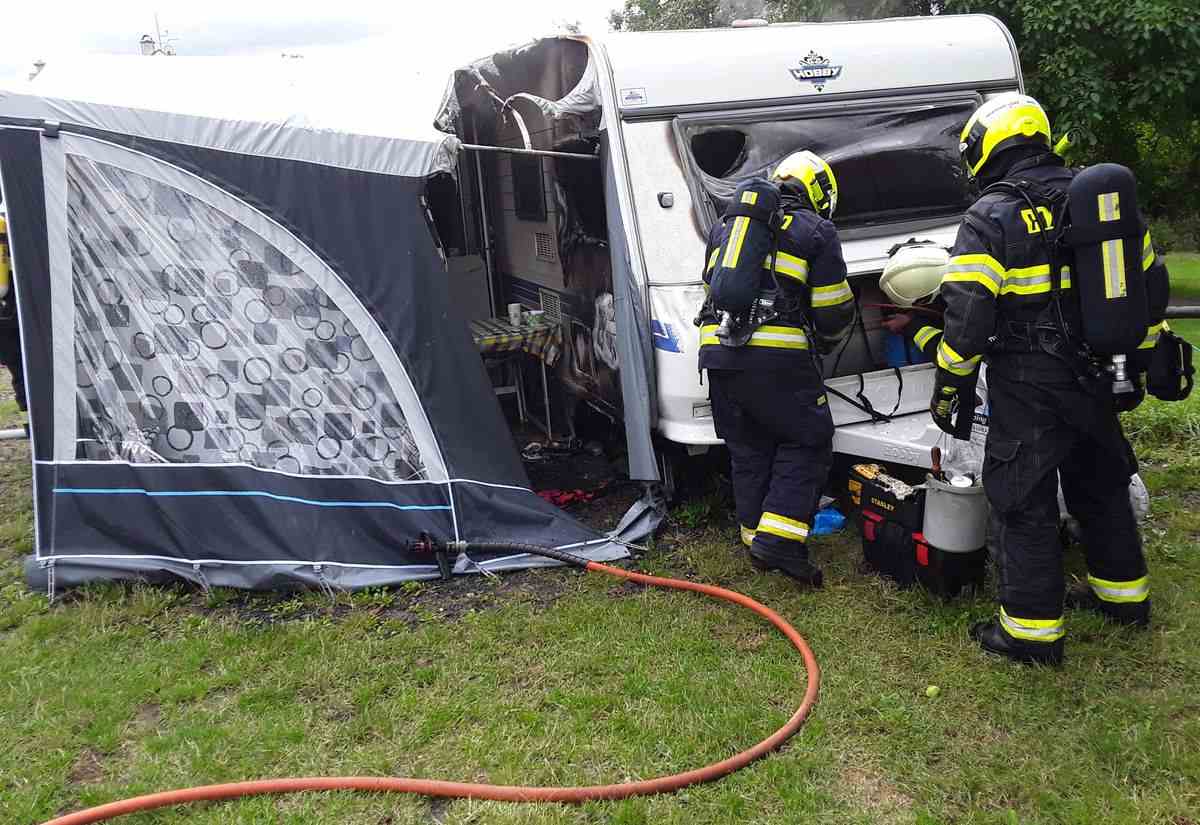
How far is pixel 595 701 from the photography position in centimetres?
364

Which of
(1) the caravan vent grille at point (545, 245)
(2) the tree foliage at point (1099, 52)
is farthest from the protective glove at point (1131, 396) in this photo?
(2) the tree foliage at point (1099, 52)

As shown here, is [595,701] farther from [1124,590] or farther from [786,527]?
[1124,590]

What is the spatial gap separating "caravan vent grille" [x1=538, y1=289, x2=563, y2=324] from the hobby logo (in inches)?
85.4

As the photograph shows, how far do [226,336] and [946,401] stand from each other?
3329 millimetres

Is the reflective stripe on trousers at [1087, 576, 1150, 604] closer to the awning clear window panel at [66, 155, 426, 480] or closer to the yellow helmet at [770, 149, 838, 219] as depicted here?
the yellow helmet at [770, 149, 838, 219]

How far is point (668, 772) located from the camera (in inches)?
126

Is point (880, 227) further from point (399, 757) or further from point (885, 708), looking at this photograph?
point (399, 757)

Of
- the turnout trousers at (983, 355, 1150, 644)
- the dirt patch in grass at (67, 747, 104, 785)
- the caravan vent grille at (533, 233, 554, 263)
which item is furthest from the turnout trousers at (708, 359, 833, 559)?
the dirt patch in grass at (67, 747, 104, 785)

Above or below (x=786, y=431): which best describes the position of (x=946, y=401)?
above

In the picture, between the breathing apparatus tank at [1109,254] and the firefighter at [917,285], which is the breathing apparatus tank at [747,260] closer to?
the firefighter at [917,285]

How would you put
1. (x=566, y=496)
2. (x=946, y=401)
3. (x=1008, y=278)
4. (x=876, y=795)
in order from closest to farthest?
1. (x=876, y=795)
2. (x=1008, y=278)
3. (x=946, y=401)
4. (x=566, y=496)

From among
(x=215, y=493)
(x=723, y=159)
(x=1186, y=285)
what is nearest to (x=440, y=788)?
(x=215, y=493)

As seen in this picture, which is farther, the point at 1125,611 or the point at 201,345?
the point at 201,345

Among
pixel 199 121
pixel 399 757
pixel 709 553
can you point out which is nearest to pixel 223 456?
pixel 199 121
